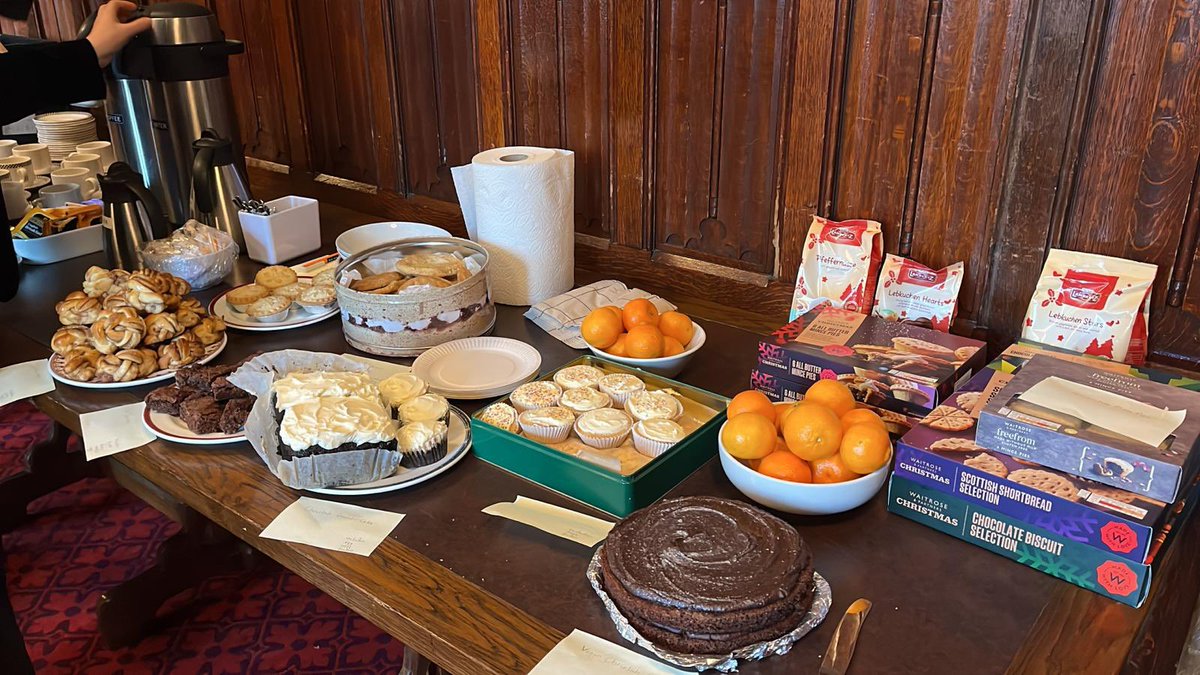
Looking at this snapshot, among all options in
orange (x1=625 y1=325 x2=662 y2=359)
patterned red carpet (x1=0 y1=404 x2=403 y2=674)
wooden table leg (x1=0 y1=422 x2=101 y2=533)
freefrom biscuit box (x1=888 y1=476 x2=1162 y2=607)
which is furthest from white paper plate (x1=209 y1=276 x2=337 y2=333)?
freefrom biscuit box (x1=888 y1=476 x2=1162 y2=607)

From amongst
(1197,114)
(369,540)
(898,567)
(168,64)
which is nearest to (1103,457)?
(898,567)

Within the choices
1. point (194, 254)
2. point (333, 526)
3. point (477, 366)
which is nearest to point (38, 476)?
point (194, 254)

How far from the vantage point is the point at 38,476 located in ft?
7.42

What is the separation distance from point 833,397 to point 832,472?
0.36ft

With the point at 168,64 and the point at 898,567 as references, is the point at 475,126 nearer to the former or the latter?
the point at 168,64

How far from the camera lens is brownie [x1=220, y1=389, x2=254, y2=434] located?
49.6 inches

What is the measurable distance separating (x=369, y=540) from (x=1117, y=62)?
1.12m

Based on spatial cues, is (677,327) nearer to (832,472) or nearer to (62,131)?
(832,472)

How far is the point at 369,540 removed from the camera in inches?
41.6

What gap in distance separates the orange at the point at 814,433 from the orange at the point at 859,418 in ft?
0.09

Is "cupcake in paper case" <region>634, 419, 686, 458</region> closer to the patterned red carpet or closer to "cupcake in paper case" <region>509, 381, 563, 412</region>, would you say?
"cupcake in paper case" <region>509, 381, 563, 412</region>

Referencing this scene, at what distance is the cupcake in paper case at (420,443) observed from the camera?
45.5 inches

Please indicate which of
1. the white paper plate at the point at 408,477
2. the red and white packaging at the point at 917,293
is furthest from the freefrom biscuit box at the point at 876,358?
the white paper plate at the point at 408,477

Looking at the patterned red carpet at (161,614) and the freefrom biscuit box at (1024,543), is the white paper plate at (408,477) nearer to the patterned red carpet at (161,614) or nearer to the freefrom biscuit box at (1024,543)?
the freefrom biscuit box at (1024,543)
